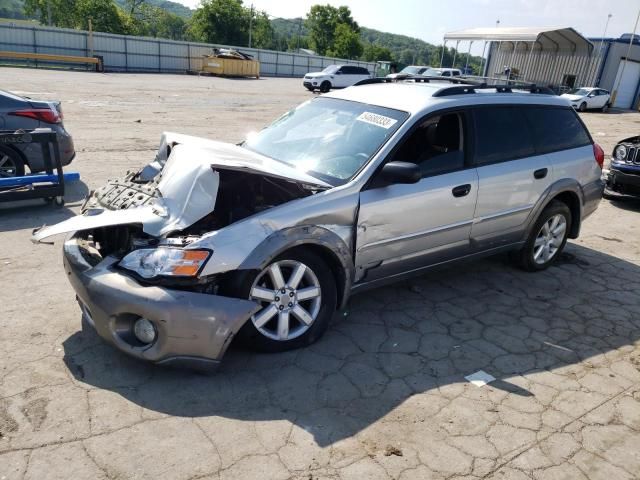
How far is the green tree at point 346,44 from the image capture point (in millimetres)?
79312

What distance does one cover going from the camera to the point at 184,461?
8.47ft

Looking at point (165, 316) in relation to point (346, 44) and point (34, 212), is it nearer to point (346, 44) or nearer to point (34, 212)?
point (34, 212)

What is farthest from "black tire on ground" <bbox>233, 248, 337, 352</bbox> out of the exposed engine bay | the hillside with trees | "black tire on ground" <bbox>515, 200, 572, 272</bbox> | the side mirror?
the hillside with trees

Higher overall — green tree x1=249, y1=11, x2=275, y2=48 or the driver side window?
green tree x1=249, y1=11, x2=275, y2=48

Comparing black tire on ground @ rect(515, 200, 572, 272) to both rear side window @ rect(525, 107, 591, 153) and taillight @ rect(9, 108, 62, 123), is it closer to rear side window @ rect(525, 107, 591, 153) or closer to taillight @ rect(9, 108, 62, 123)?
rear side window @ rect(525, 107, 591, 153)

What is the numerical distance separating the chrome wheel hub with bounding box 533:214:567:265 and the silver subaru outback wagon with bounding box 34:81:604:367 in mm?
53

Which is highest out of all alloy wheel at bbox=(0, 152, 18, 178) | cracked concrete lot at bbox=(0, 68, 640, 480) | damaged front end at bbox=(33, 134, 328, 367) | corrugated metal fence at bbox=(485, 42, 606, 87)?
corrugated metal fence at bbox=(485, 42, 606, 87)

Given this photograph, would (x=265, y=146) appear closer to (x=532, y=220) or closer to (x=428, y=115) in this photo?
(x=428, y=115)

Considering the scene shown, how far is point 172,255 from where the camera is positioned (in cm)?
306

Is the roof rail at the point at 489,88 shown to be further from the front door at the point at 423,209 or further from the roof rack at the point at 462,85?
the front door at the point at 423,209

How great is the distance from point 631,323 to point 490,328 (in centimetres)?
133

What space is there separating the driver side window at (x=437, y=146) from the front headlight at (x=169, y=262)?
5.73ft

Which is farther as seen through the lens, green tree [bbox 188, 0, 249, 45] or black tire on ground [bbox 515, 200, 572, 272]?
green tree [bbox 188, 0, 249, 45]

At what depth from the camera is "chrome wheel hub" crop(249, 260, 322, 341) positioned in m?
3.34
